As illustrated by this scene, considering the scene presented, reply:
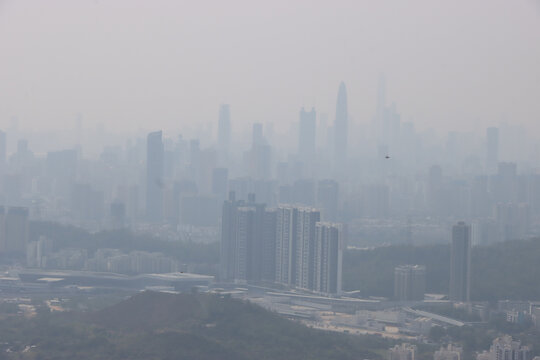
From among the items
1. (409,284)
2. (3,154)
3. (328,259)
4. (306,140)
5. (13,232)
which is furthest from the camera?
(306,140)

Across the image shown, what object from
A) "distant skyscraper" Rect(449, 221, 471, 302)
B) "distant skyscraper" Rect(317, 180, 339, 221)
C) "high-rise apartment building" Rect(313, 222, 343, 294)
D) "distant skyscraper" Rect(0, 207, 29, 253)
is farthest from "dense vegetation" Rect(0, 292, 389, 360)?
"distant skyscraper" Rect(317, 180, 339, 221)

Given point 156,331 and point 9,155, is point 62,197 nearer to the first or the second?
point 9,155

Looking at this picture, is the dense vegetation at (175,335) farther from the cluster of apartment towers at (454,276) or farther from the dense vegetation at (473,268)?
the dense vegetation at (473,268)

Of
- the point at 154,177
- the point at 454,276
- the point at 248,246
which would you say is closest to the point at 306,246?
the point at 248,246

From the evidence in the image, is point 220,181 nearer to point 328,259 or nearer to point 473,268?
point 328,259

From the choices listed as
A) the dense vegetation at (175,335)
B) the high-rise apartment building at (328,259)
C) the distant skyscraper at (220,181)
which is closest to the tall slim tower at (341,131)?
the distant skyscraper at (220,181)
